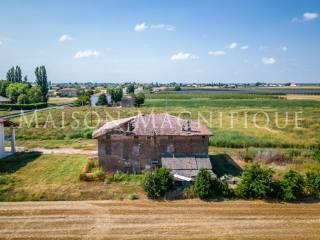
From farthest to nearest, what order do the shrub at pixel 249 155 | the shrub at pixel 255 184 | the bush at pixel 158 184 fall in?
the shrub at pixel 249 155, the bush at pixel 158 184, the shrub at pixel 255 184

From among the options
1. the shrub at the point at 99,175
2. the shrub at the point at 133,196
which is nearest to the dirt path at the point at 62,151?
the shrub at the point at 99,175

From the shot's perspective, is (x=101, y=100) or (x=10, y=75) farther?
(x=10, y=75)

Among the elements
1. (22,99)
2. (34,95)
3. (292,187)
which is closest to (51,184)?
(292,187)

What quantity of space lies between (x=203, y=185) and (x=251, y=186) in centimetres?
302

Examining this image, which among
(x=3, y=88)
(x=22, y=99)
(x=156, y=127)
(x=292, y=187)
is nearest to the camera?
(x=292, y=187)

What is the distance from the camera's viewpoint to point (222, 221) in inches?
653

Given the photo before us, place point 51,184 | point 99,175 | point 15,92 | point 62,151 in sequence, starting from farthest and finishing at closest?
point 15,92 → point 62,151 → point 99,175 → point 51,184

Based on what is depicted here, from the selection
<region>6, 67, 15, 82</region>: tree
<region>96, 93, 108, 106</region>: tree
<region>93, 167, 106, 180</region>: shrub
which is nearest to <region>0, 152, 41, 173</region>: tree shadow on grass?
<region>93, 167, 106, 180</region>: shrub

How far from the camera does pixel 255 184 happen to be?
770 inches

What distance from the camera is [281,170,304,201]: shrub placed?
19172mm

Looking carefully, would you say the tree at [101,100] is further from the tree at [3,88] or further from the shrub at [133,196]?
the shrub at [133,196]

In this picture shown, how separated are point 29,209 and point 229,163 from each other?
55.4 feet

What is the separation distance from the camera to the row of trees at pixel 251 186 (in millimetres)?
19469

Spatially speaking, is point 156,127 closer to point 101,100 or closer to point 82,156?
point 82,156
